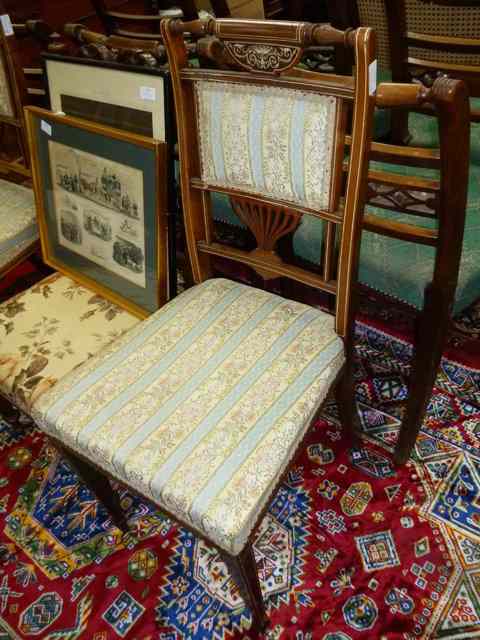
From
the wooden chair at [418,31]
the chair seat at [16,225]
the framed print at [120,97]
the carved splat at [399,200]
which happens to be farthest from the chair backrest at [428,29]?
the chair seat at [16,225]

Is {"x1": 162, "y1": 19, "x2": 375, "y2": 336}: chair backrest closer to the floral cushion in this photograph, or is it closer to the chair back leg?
the chair back leg

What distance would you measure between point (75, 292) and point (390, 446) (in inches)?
39.3

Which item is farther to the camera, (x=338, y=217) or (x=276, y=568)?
(x=276, y=568)

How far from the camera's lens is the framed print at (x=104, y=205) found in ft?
3.88

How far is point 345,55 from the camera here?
143 cm

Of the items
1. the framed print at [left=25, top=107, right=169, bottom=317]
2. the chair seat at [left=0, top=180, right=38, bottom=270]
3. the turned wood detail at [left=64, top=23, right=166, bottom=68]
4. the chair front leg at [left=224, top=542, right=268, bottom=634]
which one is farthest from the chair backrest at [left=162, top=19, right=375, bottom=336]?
the chair seat at [left=0, top=180, right=38, bottom=270]

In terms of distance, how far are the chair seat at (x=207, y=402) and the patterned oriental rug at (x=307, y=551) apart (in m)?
0.32

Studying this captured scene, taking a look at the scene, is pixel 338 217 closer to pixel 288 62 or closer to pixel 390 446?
pixel 288 62

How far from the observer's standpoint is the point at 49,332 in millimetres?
1269

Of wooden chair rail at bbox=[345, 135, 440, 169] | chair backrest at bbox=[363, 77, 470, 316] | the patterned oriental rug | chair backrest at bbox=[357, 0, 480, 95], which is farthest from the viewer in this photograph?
A: chair backrest at bbox=[357, 0, 480, 95]

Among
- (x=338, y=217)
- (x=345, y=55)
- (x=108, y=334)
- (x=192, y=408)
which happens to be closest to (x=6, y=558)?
(x=108, y=334)

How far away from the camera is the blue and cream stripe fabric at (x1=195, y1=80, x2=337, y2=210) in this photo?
3.03 feet

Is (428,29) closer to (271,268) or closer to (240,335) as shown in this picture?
(271,268)

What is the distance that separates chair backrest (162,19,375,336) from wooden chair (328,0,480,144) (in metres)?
0.57
